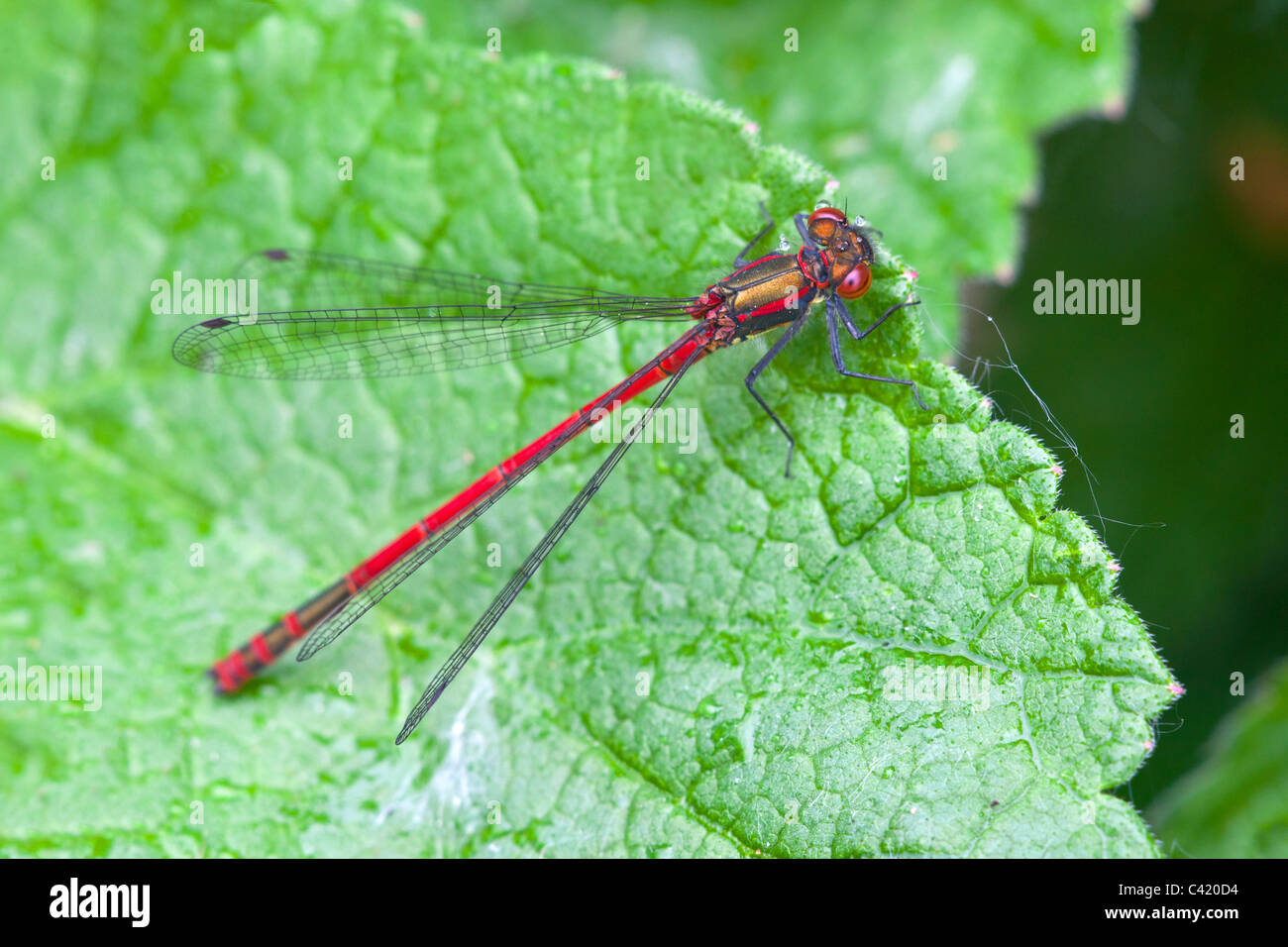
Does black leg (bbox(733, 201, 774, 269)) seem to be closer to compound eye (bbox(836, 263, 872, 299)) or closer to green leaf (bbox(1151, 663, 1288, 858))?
compound eye (bbox(836, 263, 872, 299))

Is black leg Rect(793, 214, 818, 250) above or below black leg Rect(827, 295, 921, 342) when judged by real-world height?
above

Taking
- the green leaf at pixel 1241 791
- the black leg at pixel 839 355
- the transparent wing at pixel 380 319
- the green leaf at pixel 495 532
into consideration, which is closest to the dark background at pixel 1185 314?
the green leaf at pixel 1241 791

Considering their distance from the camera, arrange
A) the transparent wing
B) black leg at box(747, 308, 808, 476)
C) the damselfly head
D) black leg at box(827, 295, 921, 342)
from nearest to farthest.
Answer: black leg at box(827, 295, 921, 342) < black leg at box(747, 308, 808, 476) < the damselfly head < the transparent wing

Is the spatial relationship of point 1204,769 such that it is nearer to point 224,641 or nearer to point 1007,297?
point 1007,297

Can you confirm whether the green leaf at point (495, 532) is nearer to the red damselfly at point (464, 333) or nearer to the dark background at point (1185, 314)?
the red damselfly at point (464, 333)

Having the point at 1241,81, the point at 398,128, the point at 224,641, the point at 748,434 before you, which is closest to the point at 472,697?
the point at 224,641

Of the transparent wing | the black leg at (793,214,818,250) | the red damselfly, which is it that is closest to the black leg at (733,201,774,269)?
the red damselfly

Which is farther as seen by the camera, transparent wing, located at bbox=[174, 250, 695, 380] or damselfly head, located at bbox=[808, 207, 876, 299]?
transparent wing, located at bbox=[174, 250, 695, 380]
